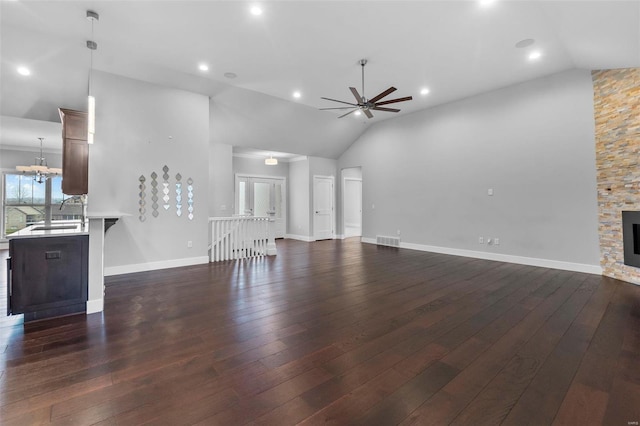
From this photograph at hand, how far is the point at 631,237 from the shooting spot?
4008mm

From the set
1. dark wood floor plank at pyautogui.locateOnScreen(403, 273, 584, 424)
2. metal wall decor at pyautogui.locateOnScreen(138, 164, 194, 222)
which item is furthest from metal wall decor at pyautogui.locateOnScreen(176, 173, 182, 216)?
dark wood floor plank at pyautogui.locateOnScreen(403, 273, 584, 424)

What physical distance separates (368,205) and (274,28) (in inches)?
223

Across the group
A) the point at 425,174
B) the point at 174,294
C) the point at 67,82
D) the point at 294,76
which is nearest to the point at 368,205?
the point at 425,174

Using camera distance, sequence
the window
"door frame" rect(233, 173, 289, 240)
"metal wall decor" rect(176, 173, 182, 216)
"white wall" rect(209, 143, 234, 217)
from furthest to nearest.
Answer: "door frame" rect(233, 173, 289, 240)
the window
"white wall" rect(209, 143, 234, 217)
"metal wall decor" rect(176, 173, 182, 216)

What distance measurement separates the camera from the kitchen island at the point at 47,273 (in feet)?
8.96

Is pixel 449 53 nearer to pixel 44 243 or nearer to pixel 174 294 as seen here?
pixel 174 294

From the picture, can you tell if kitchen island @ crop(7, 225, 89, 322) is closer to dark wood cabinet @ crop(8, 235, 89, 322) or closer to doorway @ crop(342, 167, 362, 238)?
dark wood cabinet @ crop(8, 235, 89, 322)

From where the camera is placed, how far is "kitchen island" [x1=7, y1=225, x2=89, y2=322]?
2.73 m

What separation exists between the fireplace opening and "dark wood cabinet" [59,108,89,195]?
8239 millimetres

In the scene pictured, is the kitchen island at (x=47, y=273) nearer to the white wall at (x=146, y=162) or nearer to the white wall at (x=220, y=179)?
the white wall at (x=146, y=162)

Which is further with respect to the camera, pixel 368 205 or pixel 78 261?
pixel 368 205

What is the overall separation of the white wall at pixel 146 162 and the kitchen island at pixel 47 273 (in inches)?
69.8

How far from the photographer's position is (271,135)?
7469 mm

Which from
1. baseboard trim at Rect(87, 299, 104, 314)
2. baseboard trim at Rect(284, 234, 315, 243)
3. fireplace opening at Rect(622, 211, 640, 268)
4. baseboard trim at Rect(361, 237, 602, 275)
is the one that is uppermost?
fireplace opening at Rect(622, 211, 640, 268)
